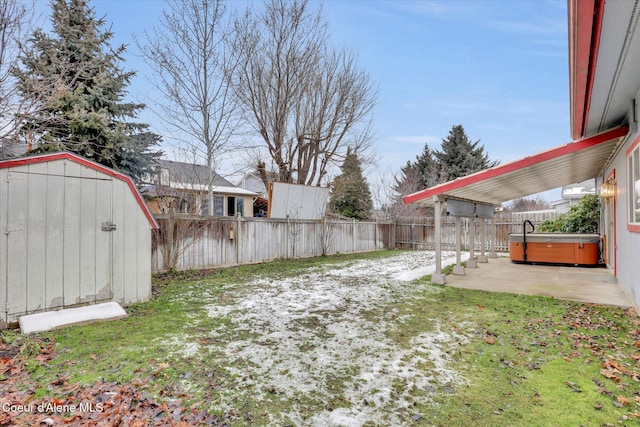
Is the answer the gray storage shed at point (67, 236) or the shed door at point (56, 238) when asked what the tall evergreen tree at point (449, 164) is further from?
the shed door at point (56, 238)

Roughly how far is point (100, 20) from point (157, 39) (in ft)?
7.95

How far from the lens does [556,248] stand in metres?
9.17

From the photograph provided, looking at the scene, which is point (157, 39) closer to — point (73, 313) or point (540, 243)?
point (73, 313)

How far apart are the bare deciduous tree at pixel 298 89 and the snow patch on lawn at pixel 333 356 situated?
9.23m

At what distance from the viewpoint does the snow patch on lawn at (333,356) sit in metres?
2.41

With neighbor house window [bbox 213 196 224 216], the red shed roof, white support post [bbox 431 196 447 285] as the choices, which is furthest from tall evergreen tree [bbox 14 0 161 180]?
neighbor house window [bbox 213 196 224 216]

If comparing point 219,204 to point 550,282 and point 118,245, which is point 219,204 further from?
point 550,282

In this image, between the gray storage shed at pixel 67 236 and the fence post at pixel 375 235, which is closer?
the gray storage shed at pixel 67 236

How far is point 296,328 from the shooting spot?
13.4 feet

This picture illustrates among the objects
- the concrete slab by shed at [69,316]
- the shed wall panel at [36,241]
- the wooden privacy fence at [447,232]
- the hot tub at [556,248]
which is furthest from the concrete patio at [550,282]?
the shed wall panel at [36,241]

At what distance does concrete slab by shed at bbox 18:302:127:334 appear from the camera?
3.74 meters

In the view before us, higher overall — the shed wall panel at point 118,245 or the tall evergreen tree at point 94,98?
the tall evergreen tree at point 94,98

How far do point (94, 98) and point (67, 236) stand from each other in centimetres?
518

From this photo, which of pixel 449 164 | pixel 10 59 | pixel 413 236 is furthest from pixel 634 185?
pixel 449 164
